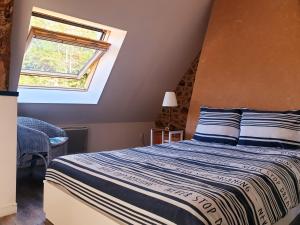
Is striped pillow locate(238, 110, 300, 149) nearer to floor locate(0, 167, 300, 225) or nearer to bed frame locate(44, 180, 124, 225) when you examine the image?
floor locate(0, 167, 300, 225)

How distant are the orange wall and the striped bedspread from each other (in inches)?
37.9

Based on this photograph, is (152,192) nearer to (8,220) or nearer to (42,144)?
(8,220)

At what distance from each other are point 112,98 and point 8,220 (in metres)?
2.34

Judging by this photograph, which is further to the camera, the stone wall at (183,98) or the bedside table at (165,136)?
the stone wall at (183,98)

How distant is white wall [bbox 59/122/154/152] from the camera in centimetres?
445

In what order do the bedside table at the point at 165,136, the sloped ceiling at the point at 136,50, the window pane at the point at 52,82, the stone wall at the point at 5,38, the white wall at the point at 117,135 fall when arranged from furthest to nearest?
the white wall at the point at 117,135 → the bedside table at the point at 165,136 → the window pane at the point at 52,82 → the sloped ceiling at the point at 136,50 → the stone wall at the point at 5,38

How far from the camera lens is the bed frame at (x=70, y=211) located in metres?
1.67

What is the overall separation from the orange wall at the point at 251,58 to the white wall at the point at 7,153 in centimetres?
219

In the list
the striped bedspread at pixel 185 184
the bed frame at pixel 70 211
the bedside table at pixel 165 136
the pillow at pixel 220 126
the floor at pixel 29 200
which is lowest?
the floor at pixel 29 200

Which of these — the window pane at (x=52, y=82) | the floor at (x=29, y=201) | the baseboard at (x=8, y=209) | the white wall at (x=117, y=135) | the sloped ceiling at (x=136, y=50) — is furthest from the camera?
the white wall at (x=117, y=135)

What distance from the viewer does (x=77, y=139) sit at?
162 inches

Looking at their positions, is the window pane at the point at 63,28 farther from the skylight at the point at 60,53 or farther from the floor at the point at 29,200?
the floor at the point at 29,200

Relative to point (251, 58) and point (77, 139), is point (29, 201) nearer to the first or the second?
point (77, 139)

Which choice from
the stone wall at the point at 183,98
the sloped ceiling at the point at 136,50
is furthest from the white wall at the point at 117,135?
the stone wall at the point at 183,98
